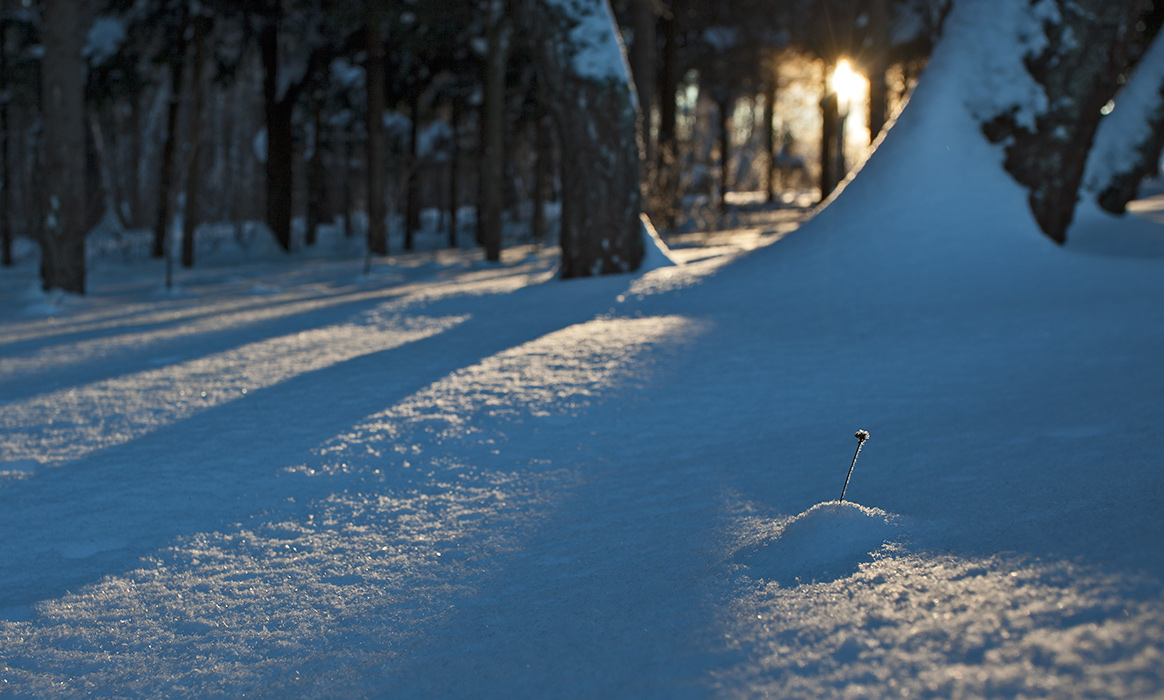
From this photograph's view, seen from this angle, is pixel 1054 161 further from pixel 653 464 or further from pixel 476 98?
pixel 476 98

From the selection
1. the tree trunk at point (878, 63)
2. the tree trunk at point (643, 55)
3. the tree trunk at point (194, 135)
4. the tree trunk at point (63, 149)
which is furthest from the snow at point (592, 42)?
the tree trunk at point (878, 63)

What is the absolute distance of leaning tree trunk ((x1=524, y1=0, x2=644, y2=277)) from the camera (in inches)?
277

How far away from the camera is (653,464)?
2.64 meters

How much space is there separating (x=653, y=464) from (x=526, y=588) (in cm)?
91

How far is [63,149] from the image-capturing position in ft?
27.9

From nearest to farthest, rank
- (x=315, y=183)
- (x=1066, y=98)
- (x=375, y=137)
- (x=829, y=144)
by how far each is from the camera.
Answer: (x=1066, y=98), (x=375, y=137), (x=829, y=144), (x=315, y=183)

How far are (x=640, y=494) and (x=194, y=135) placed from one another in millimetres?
11158

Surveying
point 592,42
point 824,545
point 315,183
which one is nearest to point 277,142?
point 315,183

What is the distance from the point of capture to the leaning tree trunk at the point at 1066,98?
5320mm

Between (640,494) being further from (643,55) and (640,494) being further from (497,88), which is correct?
(643,55)

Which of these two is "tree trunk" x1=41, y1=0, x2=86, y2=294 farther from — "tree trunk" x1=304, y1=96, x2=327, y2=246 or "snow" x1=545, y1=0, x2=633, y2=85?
"tree trunk" x1=304, y1=96, x2=327, y2=246

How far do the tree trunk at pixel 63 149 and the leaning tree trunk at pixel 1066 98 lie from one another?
8.75 metres

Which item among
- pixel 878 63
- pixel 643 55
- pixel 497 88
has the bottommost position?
pixel 497 88

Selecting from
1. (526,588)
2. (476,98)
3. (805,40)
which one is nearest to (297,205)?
(476,98)
